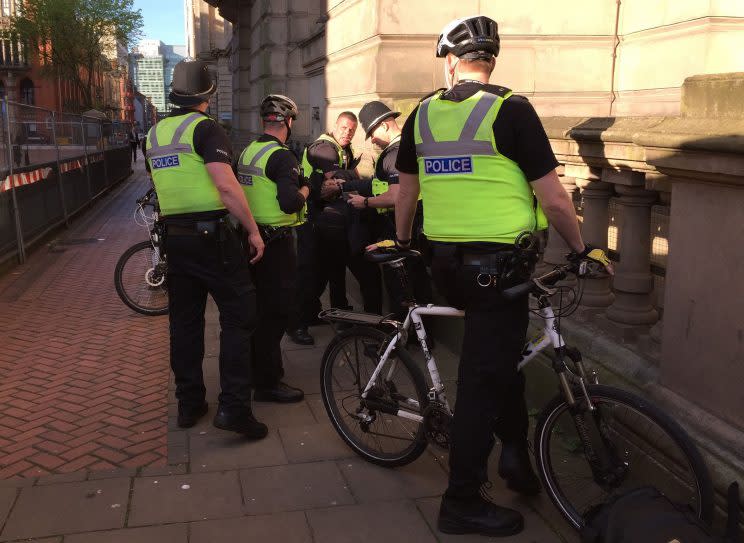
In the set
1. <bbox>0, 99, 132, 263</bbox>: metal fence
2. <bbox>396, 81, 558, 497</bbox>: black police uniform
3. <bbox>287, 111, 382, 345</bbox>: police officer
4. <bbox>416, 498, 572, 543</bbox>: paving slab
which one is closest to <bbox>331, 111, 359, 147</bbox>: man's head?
<bbox>287, 111, 382, 345</bbox>: police officer

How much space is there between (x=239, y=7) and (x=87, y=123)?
21.9 ft

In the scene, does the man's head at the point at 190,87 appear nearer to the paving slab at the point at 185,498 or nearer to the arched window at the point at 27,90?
the paving slab at the point at 185,498

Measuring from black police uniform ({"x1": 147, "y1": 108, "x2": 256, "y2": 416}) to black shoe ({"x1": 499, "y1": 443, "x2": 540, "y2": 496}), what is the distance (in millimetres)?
1501

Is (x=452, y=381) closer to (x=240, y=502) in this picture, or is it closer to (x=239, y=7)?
(x=240, y=502)

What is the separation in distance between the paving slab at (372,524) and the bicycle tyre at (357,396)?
31cm

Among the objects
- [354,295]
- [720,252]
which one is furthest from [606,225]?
[354,295]

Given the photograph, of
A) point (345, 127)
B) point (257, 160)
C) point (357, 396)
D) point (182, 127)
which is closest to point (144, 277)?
point (345, 127)

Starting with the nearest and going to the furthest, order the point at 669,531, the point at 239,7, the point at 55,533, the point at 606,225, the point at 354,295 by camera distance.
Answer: the point at 669,531, the point at 55,533, the point at 606,225, the point at 354,295, the point at 239,7

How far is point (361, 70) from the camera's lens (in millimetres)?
8875

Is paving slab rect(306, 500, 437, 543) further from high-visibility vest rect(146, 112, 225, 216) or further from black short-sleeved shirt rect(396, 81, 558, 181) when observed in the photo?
high-visibility vest rect(146, 112, 225, 216)

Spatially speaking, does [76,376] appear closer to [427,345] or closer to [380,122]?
[380,122]

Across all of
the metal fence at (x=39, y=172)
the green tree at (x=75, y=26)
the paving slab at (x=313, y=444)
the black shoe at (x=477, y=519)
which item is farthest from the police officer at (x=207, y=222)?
the green tree at (x=75, y=26)

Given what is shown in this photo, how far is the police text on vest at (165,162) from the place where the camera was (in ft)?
14.4

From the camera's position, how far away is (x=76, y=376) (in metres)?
5.64
